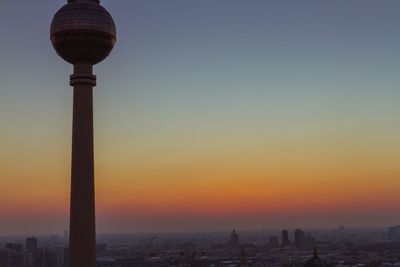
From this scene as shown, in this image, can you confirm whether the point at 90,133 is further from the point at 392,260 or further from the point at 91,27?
the point at 392,260

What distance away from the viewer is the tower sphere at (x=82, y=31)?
38188 mm

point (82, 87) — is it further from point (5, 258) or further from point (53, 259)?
point (53, 259)

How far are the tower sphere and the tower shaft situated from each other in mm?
1438

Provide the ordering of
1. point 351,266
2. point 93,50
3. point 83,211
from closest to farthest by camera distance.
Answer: point 83,211 < point 93,50 < point 351,266

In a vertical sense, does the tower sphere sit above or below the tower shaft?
above

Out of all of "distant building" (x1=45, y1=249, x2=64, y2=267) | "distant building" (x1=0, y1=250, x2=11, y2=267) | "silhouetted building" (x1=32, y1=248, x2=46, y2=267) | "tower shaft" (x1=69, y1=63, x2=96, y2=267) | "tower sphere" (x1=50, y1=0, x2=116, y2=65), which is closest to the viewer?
"tower shaft" (x1=69, y1=63, x2=96, y2=267)

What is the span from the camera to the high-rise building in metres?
36.6

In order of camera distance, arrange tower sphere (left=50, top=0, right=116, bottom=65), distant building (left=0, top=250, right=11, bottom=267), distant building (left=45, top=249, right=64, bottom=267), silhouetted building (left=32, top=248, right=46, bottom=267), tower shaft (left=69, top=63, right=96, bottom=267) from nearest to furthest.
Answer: tower shaft (left=69, top=63, right=96, bottom=267) < tower sphere (left=50, top=0, right=116, bottom=65) < distant building (left=0, top=250, right=11, bottom=267) < distant building (left=45, top=249, right=64, bottom=267) < silhouetted building (left=32, top=248, right=46, bottom=267)

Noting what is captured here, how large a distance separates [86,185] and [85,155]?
185 centimetres

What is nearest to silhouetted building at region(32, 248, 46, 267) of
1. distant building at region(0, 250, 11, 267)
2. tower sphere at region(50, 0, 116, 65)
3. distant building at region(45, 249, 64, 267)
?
distant building at region(45, 249, 64, 267)

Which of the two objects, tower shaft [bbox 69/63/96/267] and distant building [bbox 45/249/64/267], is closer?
tower shaft [bbox 69/63/96/267]

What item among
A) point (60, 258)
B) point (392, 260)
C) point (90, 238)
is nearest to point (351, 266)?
point (392, 260)

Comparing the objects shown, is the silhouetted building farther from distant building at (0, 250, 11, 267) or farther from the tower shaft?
the tower shaft

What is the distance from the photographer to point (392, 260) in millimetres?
179500
